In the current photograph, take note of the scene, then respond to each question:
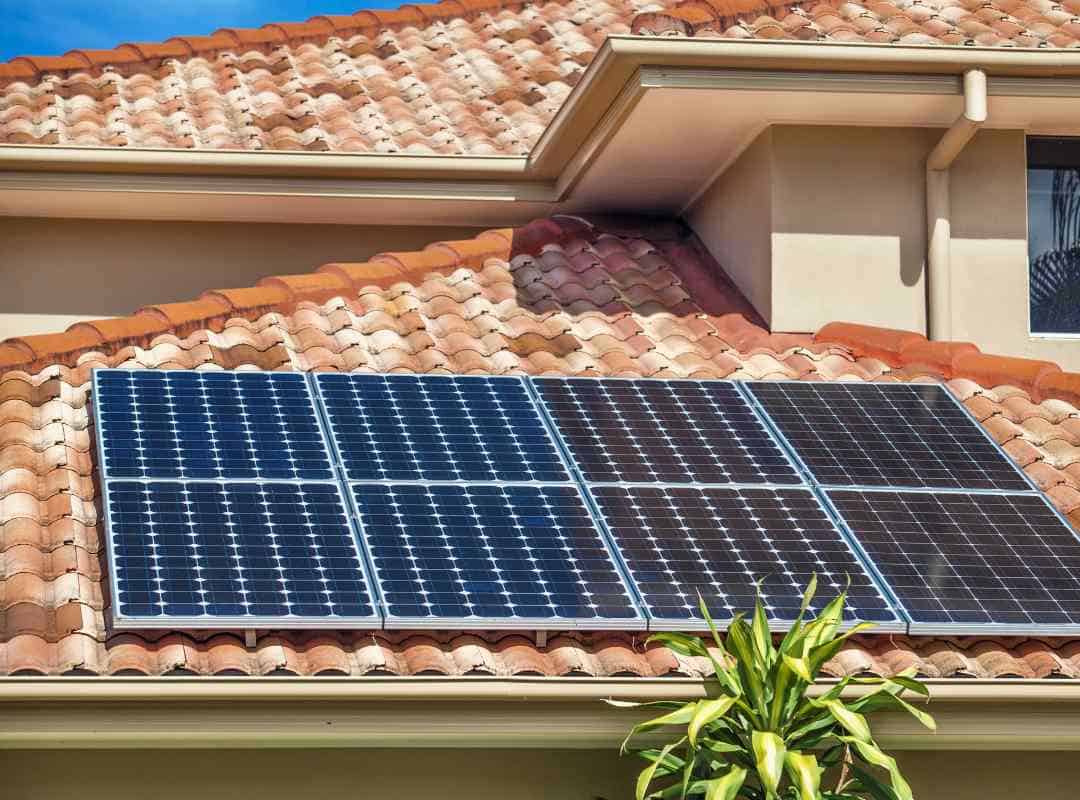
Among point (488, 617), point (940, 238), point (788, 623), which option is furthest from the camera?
point (940, 238)

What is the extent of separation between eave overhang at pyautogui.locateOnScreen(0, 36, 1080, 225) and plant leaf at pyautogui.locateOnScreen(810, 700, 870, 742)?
6.01 m

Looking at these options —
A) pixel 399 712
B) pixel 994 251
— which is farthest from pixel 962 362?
pixel 399 712

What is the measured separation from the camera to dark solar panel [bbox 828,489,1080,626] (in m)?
10.4

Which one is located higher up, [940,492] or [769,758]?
[940,492]

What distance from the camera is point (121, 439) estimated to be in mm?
11125

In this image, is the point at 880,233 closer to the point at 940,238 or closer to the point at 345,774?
the point at 940,238

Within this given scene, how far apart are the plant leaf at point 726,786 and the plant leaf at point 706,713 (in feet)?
0.66

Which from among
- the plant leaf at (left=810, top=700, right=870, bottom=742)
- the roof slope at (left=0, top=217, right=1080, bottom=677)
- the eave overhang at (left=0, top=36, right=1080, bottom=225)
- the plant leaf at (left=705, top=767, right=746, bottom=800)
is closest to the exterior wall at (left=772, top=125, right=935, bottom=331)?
the eave overhang at (left=0, top=36, right=1080, bottom=225)

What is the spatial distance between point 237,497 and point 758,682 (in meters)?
3.13

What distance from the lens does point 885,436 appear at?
482 inches

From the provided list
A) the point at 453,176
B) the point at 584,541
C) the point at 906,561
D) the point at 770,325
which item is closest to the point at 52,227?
the point at 453,176

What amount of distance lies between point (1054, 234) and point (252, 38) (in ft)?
27.2

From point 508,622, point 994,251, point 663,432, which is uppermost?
point 994,251

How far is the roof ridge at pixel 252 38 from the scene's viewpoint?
711 inches
